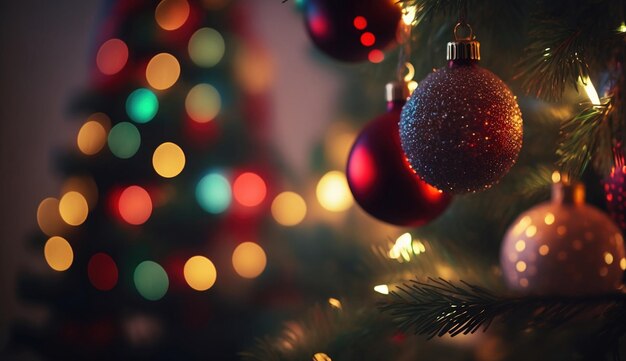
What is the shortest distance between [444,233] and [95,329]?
3.23 feet

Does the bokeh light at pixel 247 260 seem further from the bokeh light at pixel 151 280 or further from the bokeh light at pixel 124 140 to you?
the bokeh light at pixel 124 140

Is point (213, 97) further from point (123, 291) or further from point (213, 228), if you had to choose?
point (123, 291)

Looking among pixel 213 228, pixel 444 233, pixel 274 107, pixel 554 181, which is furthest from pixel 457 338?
pixel 274 107

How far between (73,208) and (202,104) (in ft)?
1.20

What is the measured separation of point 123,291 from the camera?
5.53 feet

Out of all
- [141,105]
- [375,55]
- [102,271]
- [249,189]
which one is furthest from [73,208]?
[375,55]

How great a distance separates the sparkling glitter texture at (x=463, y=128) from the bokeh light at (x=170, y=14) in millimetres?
1140

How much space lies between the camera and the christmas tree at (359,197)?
62cm

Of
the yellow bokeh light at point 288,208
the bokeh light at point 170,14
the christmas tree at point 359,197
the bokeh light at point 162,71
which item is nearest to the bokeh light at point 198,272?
the christmas tree at point 359,197

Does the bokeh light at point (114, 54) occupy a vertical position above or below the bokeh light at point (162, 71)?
above

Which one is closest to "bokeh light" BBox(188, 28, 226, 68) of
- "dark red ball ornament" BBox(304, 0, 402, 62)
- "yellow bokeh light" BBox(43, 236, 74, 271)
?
"yellow bokeh light" BBox(43, 236, 74, 271)

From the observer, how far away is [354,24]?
0.77 meters

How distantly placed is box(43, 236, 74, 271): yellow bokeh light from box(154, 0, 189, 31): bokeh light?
542 mm

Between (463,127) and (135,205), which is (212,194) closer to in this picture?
(135,205)
